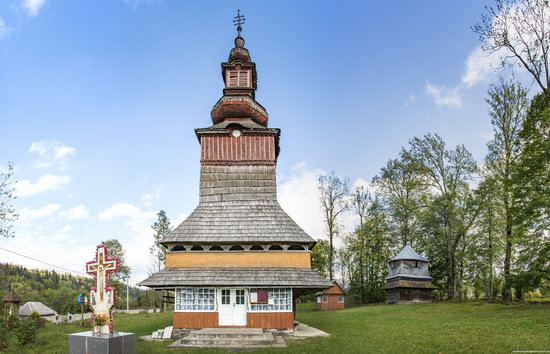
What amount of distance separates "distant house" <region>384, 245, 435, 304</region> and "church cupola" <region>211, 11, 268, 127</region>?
20634 millimetres

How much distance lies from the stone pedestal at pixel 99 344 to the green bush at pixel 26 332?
371 inches

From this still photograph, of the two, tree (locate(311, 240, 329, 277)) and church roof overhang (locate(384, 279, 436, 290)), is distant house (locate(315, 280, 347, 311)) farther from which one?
tree (locate(311, 240, 329, 277))

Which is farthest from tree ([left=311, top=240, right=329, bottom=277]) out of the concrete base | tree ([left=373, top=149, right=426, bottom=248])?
the concrete base

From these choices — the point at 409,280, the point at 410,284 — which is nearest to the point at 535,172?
the point at 410,284

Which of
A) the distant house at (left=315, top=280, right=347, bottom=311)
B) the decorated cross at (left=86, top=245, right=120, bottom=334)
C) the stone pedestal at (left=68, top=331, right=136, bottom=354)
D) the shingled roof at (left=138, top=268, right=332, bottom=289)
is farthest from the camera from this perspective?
the distant house at (left=315, top=280, right=347, bottom=311)

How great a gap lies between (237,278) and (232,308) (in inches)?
56.2

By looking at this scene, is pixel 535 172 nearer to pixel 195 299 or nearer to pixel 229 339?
pixel 229 339

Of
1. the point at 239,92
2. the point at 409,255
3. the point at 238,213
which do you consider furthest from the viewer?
the point at 409,255

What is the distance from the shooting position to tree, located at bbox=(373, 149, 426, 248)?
4138 centimetres

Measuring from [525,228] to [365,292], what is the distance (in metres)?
24.7

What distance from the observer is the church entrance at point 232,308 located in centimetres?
1984

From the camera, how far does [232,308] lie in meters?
20.0

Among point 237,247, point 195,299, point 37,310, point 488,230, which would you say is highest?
point 488,230

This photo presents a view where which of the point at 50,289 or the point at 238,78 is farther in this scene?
the point at 50,289
